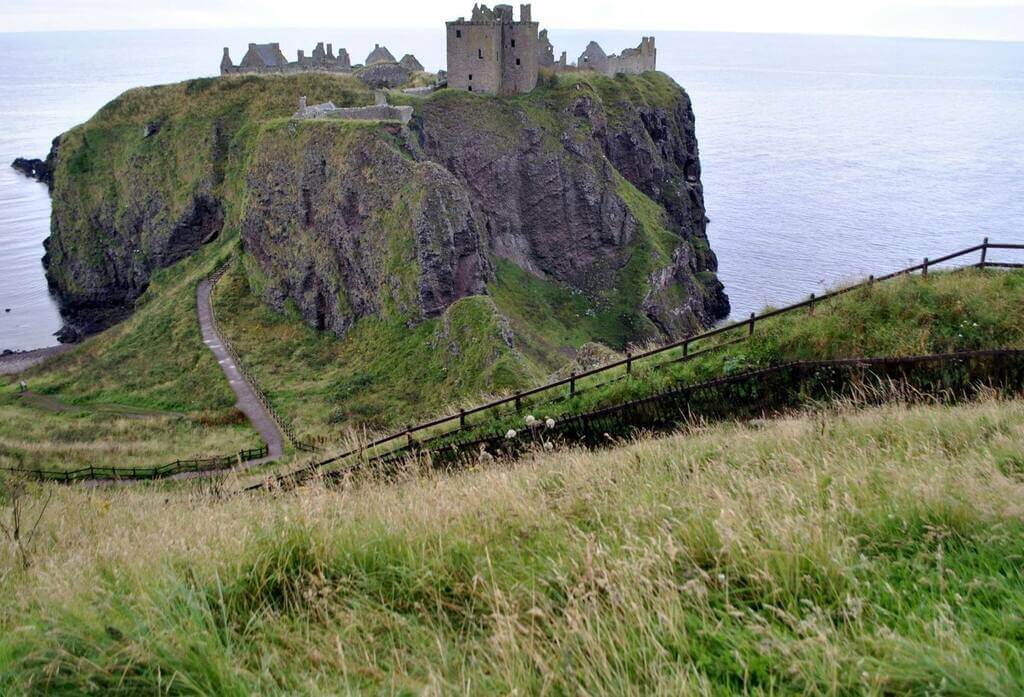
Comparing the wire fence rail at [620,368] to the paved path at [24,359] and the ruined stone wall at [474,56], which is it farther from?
the ruined stone wall at [474,56]

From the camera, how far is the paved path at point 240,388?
37938 millimetres

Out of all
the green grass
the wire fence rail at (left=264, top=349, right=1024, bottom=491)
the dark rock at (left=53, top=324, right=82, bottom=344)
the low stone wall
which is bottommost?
the dark rock at (left=53, top=324, right=82, bottom=344)

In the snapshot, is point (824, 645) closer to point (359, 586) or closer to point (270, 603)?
point (359, 586)

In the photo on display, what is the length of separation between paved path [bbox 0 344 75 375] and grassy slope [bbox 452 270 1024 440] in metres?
57.2

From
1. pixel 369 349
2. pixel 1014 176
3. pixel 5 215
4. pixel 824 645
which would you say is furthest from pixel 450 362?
pixel 1014 176

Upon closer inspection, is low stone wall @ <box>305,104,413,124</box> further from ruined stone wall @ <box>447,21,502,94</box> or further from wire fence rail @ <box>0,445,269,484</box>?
wire fence rail @ <box>0,445,269,484</box>

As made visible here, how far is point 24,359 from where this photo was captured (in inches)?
2616

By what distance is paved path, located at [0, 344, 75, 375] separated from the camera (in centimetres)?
6281

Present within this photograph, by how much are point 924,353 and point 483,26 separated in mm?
58630

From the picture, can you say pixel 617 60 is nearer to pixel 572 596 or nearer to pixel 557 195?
pixel 557 195

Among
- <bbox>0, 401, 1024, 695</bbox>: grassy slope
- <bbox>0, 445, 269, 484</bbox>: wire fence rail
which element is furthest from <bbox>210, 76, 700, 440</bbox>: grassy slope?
<bbox>0, 401, 1024, 695</bbox>: grassy slope

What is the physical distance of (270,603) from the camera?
6.00 meters

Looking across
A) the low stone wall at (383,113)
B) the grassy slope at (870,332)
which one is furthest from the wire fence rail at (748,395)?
the low stone wall at (383,113)

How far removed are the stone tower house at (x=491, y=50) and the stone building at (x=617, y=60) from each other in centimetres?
2219
